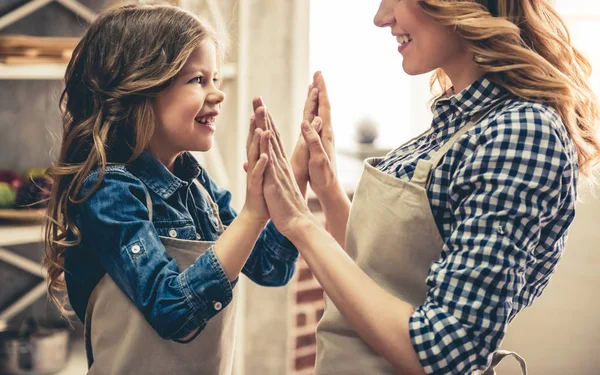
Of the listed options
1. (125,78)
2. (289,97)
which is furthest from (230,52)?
(125,78)

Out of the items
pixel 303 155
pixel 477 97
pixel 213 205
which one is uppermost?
pixel 477 97

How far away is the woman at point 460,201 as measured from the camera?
37.7 inches

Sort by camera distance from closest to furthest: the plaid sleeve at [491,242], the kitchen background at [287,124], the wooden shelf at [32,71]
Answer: the plaid sleeve at [491,242], the wooden shelf at [32,71], the kitchen background at [287,124]

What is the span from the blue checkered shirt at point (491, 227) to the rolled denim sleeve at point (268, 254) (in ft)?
1.57

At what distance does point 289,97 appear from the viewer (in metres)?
2.47

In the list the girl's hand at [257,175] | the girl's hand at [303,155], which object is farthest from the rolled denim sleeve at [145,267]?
the girl's hand at [303,155]

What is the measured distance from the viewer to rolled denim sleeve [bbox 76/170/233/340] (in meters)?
1.11

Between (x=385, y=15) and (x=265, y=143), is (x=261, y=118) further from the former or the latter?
(x=385, y=15)

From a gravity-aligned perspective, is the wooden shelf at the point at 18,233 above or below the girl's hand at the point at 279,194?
below

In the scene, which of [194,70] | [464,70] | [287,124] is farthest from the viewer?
[287,124]

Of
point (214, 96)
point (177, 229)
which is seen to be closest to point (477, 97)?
point (214, 96)

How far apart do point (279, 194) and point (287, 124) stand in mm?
1311

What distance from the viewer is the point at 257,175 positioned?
119cm

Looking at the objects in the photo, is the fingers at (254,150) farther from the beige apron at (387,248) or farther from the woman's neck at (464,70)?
the woman's neck at (464,70)
